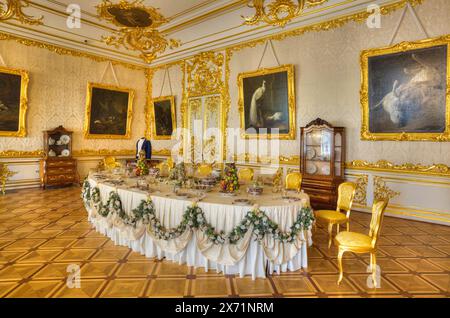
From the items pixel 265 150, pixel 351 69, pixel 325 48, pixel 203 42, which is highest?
pixel 203 42

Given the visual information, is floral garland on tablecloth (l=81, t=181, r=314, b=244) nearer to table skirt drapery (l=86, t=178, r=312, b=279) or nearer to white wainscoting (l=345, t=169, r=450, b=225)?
table skirt drapery (l=86, t=178, r=312, b=279)

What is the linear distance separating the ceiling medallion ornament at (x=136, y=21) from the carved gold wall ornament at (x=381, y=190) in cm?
552

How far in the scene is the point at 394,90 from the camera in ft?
19.4

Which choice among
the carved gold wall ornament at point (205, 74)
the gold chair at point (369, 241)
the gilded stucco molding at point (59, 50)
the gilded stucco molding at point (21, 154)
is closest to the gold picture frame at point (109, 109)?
the gilded stucco molding at point (59, 50)

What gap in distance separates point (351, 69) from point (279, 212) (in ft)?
15.9

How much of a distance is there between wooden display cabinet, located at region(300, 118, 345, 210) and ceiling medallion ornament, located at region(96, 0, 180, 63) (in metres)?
3.96

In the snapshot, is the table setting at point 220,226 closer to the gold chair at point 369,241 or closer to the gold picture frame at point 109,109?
the gold chair at point 369,241

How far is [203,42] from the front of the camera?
9.16 meters

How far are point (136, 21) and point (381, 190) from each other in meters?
6.27

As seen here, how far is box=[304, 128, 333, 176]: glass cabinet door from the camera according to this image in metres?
6.45

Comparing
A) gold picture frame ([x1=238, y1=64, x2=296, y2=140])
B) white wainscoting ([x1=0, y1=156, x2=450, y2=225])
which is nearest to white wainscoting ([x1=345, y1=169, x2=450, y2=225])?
white wainscoting ([x1=0, y1=156, x2=450, y2=225])

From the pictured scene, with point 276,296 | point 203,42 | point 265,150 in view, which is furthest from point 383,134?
point 203,42

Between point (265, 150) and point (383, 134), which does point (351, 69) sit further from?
point (265, 150)

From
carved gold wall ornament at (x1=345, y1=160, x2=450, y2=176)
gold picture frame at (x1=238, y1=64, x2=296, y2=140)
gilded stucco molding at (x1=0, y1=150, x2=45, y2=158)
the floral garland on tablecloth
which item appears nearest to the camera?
the floral garland on tablecloth
